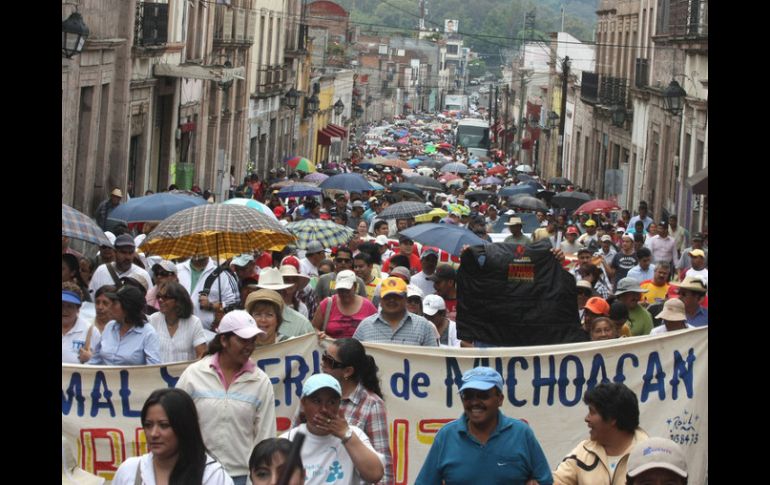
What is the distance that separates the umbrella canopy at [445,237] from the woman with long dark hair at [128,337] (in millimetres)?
7149


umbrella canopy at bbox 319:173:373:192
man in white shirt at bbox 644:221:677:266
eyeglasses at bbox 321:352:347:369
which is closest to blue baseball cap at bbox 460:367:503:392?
eyeglasses at bbox 321:352:347:369

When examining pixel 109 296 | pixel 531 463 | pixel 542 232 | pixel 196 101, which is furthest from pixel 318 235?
pixel 196 101

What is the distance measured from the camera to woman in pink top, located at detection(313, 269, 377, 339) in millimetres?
11117

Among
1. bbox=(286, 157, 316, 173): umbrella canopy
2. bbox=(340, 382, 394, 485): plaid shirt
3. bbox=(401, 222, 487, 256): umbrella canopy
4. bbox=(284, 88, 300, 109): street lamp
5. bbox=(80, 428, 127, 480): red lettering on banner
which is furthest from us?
bbox=(284, 88, 300, 109): street lamp

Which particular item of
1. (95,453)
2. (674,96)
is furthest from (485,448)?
(674,96)

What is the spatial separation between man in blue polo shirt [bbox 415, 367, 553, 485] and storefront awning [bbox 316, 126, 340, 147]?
209ft

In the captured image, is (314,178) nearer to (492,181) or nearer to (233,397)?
(492,181)

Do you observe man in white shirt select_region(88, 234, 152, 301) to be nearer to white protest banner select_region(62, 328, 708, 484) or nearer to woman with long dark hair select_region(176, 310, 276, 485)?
white protest banner select_region(62, 328, 708, 484)

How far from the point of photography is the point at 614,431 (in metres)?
6.74

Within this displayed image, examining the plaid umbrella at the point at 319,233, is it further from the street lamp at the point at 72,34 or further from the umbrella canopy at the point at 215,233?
the street lamp at the point at 72,34

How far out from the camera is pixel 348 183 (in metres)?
31.8

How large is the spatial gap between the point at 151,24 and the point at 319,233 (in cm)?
1224

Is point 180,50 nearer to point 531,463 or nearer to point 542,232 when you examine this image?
point 542,232

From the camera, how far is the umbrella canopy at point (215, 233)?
41.5ft
